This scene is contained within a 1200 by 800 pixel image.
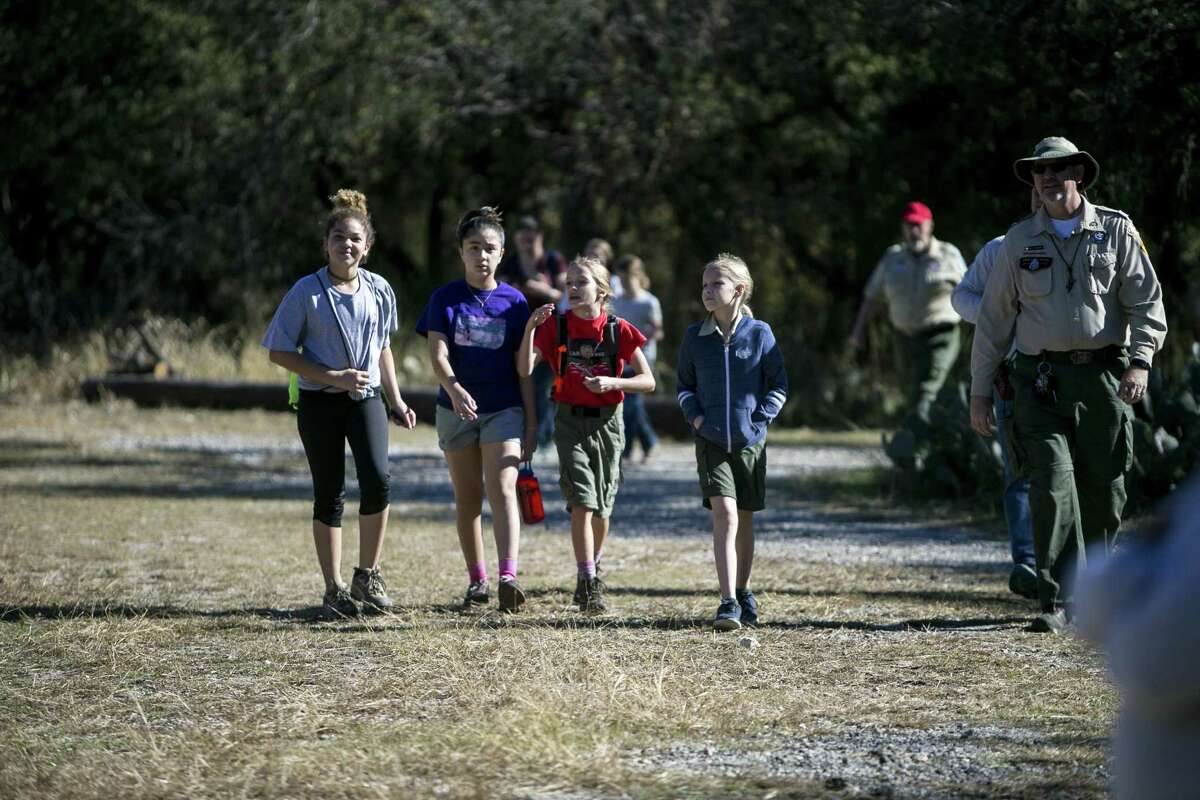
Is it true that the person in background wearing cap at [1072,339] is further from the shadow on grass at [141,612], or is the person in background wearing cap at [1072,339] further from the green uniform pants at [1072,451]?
the shadow on grass at [141,612]

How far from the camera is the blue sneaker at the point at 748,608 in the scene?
7.16 m

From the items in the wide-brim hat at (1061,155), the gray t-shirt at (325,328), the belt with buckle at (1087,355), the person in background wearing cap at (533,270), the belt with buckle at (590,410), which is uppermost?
the wide-brim hat at (1061,155)

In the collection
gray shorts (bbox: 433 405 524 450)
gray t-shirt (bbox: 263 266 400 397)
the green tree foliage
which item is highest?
the green tree foliage

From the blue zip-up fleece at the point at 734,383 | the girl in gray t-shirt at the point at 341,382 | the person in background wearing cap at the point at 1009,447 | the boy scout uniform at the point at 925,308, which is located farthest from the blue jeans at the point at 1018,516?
the boy scout uniform at the point at 925,308

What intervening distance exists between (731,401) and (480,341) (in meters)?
1.23

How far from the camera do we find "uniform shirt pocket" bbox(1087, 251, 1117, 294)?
6535 millimetres

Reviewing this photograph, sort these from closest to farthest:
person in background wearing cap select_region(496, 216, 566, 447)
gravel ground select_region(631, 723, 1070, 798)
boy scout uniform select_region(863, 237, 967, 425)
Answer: gravel ground select_region(631, 723, 1070, 798) → boy scout uniform select_region(863, 237, 967, 425) → person in background wearing cap select_region(496, 216, 566, 447)

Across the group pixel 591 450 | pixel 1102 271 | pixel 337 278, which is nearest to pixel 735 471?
pixel 591 450

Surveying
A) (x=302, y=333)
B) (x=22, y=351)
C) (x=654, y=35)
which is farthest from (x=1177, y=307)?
(x=22, y=351)

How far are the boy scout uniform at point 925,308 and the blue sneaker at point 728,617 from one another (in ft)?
14.0

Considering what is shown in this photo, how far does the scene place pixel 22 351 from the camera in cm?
2378

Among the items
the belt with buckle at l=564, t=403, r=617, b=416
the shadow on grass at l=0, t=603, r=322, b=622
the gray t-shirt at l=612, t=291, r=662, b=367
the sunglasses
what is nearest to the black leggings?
the shadow on grass at l=0, t=603, r=322, b=622

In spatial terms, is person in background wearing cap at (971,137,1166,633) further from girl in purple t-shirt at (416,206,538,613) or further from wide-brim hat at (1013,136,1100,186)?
girl in purple t-shirt at (416,206,538,613)

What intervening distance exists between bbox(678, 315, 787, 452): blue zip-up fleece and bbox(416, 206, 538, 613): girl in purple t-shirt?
0.85m
